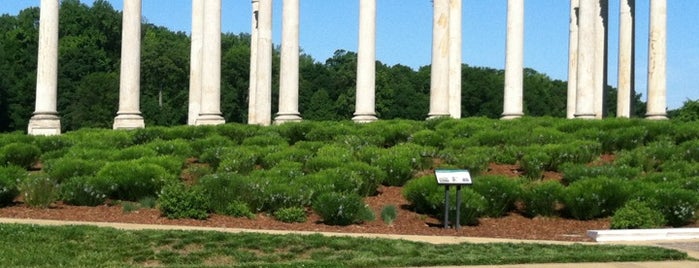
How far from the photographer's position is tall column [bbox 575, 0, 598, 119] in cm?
7744

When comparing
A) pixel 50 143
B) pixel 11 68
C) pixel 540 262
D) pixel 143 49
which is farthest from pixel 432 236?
pixel 143 49

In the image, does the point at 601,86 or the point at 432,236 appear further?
the point at 601,86

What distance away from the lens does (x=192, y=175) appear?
5172cm

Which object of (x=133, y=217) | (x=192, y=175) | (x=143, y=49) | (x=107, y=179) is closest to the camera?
(x=133, y=217)

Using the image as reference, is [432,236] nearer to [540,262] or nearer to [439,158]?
[540,262]

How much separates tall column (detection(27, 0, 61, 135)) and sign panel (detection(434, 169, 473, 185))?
46.3m

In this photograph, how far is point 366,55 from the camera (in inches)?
3130

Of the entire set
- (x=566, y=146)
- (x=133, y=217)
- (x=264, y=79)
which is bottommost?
(x=133, y=217)

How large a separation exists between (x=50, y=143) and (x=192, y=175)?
14942 mm

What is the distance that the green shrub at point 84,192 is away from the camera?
45094 mm

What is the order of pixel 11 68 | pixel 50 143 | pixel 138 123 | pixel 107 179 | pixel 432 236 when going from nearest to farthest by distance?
pixel 432 236
pixel 107 179
pixel 50 143
pixel 138 123
pixel 11 68

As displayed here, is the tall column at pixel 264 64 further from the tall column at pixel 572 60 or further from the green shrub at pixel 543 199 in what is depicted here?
the green shrub at pixel 543 199

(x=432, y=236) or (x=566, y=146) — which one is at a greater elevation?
(x=566, y=146)

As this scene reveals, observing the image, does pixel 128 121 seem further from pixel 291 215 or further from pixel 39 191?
pixel 291 215
